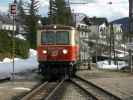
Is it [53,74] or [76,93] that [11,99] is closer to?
[76,93]

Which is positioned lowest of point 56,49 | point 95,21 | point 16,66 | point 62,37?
point 16,66

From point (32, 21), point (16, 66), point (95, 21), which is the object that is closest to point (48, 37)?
point (16, 66)

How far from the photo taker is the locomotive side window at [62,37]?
28141 millimetres

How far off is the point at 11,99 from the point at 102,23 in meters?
145

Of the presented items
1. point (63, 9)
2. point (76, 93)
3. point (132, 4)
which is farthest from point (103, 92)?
point (63, 9)

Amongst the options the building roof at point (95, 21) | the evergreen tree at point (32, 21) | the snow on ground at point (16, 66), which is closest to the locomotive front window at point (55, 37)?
the snow on ground at point (16, 66)

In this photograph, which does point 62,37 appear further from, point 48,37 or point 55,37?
point 48,37

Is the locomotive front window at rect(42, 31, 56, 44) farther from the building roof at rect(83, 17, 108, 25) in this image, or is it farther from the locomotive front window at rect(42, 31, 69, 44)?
the building roof at rect(83, 17, 108, 25)

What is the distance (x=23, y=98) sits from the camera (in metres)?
17.2

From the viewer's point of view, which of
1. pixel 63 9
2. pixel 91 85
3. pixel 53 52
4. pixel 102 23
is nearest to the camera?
pixel 91 85

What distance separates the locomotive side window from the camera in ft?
92.3

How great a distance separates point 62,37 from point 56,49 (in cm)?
80

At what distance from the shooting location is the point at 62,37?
28.3 metres

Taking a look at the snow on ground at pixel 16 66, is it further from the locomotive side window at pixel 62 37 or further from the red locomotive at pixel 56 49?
the locomotive side window at pixel 62 37
